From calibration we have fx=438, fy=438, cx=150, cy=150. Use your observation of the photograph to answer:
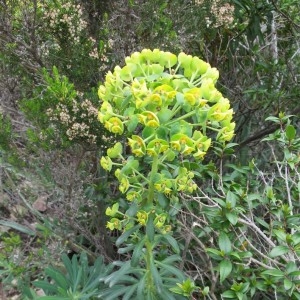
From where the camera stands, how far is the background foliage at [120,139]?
6.79 ft

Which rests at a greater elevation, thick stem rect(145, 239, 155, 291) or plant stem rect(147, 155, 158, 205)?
plant stem rect(147, 155, 158, 205)

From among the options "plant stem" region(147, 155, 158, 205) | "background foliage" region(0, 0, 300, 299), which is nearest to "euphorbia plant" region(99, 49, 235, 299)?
"plant stem" region(147, 155, 158, 205)

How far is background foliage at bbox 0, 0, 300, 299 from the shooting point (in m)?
2.07

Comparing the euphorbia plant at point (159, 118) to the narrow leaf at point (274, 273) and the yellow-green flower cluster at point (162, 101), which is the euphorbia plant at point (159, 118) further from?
the narrow leaf at point (274, 273)

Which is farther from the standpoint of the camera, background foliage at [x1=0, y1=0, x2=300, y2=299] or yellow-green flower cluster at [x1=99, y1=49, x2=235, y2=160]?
background foliage at [x1=0, y1=0, x2=300, y2=299]

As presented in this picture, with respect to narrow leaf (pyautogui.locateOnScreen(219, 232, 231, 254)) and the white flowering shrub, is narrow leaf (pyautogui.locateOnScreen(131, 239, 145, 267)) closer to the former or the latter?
narrow leaf (pyautogui.locateOnScreen(219, 232, 231, 254))

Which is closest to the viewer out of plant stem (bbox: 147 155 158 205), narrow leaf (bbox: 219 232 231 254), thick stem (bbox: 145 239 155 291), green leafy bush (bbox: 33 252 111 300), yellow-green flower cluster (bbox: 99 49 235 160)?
yellow-green flower cluster (bbox: 99 49 235 160)

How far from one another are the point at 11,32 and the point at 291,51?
2.14 meters

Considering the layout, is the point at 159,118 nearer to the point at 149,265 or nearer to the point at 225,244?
the point at 225,244

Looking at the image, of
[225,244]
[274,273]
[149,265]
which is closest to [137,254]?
[149,265]

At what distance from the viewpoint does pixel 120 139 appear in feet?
7.95

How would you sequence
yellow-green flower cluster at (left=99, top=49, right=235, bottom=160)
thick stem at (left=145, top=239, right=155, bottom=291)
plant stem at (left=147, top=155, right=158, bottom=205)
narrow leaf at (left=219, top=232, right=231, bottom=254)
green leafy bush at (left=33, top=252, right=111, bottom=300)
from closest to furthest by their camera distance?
1. yellow-green flower cluster at (left=99, top=49, right=235, bottom=160)
2. plant stem at (left=147, top=155, right=158, bottom=205)
3. narrow leaf at (left=219, top=232, right=231, bottom=254)
4. thick stem at (left=145, top=239, right=155, bottom=291)
5. green leafy bush at (left=33, top=252, right=111, bottom=300)

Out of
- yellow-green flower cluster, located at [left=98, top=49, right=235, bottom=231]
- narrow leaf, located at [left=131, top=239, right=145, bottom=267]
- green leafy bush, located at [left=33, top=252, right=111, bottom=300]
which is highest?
yellow-green flower cluster, located at [left=98, top=49, right=235, bottom=231]

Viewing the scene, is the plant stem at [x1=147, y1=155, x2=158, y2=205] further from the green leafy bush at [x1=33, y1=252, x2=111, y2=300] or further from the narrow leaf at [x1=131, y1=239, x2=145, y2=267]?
the green leafy bush at [x1=33, y1=252, x2=111, y2=300]
